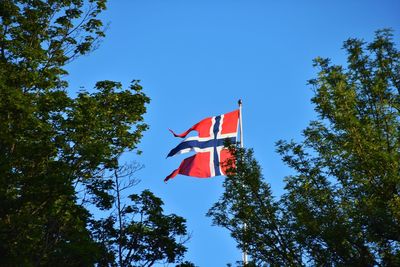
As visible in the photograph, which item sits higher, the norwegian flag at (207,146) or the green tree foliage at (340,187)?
the norwegian flag at (207,146)

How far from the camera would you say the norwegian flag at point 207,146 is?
20.5m

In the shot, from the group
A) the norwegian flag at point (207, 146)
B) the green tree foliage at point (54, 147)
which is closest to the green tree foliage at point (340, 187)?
the green tree foliage at point (54, 147)

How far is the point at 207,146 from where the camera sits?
2150cm

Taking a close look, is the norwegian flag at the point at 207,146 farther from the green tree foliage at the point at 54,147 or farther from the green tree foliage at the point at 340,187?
the green tree foliage at the point at 340,187

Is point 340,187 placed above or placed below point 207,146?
below

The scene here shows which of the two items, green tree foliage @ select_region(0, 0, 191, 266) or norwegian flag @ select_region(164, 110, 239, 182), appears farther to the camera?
norwegian flag @ select_region(164, 110, 239, 182)

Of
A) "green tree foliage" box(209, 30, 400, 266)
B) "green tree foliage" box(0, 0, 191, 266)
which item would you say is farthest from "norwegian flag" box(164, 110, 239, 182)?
"green tree foliage" box(209, 30, 400, 266)

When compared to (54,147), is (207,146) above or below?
above

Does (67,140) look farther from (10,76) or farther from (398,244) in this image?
(398,244)

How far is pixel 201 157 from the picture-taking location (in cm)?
2116

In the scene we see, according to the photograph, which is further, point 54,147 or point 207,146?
point 207,146

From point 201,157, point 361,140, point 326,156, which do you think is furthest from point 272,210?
point 201,157

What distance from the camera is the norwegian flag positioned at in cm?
2053

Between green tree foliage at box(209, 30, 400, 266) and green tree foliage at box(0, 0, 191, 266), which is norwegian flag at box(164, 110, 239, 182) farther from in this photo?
green tree foliage at box(209, 30, 400, 266)
